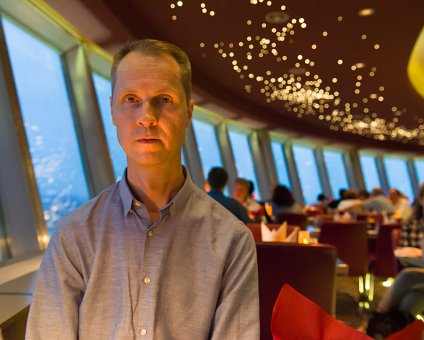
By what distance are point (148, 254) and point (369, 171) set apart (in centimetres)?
2146

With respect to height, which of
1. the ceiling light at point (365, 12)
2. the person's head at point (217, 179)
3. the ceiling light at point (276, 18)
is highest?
the ceiling light at point (276, 18)

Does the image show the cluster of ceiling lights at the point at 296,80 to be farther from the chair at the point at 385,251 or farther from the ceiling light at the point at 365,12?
the chair at the point at 385,251

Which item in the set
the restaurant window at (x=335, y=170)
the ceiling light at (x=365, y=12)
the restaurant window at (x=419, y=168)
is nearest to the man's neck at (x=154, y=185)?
the ceiling light at (x=365, y=12)

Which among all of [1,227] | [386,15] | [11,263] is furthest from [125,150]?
[386,15]

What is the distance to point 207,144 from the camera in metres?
10.7

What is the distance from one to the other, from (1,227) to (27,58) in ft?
5.59

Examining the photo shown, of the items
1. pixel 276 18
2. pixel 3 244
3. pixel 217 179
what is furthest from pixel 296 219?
pixel 3 244

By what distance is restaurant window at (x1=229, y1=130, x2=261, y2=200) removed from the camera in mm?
12367

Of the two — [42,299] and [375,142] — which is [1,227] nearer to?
[42,299]

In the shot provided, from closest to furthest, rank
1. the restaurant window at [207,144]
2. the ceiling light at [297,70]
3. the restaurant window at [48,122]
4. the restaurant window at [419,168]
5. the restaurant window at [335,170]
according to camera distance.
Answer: the restaurant window at [48,122] → the ceiling light at [297,70] → the restaurant window at [207,144] → the restaurant window at [335,170] → the restaurant window at [419,168]

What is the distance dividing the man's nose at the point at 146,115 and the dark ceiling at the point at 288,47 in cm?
367

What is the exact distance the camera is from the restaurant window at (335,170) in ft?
61.2

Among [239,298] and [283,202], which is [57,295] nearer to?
[239,298]

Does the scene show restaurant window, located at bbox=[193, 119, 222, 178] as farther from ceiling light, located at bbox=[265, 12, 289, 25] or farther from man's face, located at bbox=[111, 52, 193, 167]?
man's face, located at bbox=[111, 52, 193, 167]
